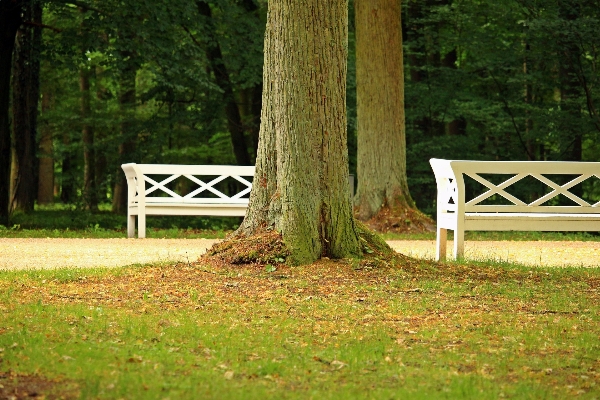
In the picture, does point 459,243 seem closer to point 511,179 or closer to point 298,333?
point 511,179

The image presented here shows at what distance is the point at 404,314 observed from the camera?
22.5 feet

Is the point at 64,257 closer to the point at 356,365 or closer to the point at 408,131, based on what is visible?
the point at 356,365

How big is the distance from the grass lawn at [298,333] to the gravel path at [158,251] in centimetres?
166

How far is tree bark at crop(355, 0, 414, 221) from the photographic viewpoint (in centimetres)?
1644

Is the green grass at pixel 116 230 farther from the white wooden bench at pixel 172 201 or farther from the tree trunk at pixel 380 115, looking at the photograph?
the tree trunk at pixel 380 115

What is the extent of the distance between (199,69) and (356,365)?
15.8 meters

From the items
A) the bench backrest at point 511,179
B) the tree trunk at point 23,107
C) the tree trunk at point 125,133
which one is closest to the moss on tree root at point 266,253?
the bench backrest at point 511,179

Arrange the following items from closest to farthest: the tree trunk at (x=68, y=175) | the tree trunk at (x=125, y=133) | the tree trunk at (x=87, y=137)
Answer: the tree trunk at (x=125, y=133) < the tree trunk at (x=87, y=137) < the tree trunk at (x=68, y=175)

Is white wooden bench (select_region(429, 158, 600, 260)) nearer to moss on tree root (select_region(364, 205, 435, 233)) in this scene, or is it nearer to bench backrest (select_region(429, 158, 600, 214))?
bench backrest (select_region(429, 158, 600, 214))

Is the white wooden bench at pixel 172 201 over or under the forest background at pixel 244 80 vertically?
under

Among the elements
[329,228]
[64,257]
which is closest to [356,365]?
[329,228]

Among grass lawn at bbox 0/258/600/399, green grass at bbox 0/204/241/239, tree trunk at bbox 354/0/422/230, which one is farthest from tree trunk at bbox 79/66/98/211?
grass lawn at bbox 0/258/600/399

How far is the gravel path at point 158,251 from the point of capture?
35.2 feet

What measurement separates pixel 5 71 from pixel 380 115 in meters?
→ 6.91
